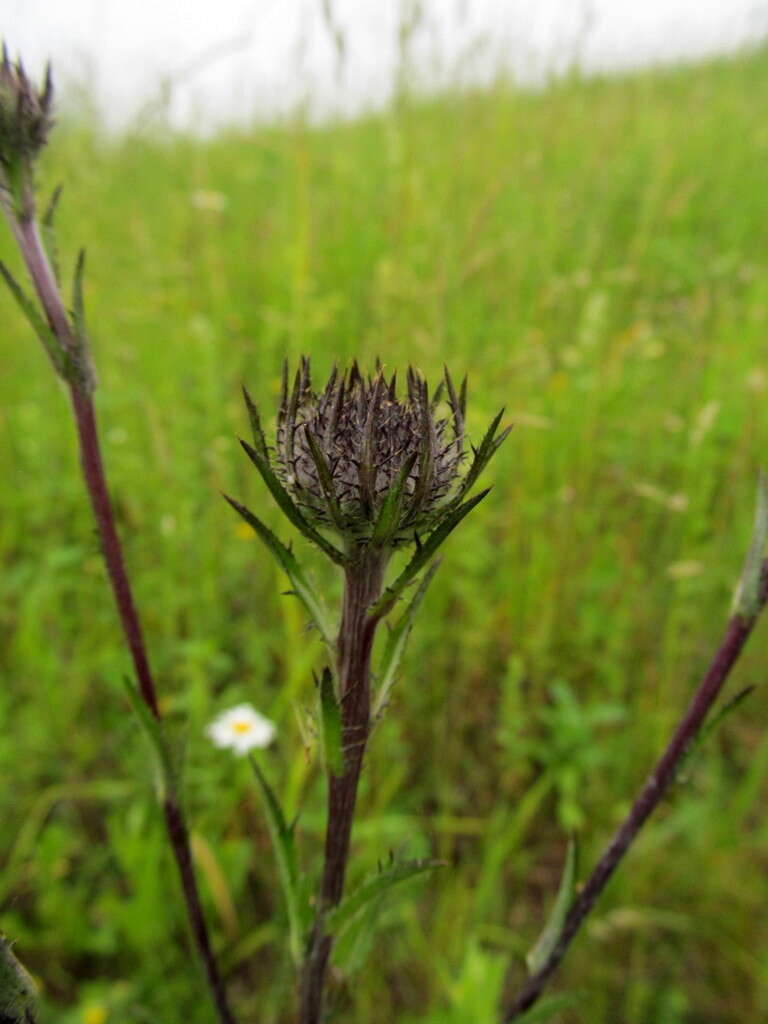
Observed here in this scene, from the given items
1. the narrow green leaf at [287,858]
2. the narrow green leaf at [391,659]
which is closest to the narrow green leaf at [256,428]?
the narrow green leaf at [391,659]

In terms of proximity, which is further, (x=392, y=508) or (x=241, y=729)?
(x=241, y=729)

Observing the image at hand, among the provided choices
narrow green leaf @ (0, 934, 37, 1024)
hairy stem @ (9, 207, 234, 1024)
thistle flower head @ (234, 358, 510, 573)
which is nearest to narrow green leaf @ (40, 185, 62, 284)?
hairy stem @ (9, 207, 234, 1024)

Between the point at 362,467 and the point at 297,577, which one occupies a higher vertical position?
the point at 362,467

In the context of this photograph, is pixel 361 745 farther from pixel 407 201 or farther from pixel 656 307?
pixel 656 307

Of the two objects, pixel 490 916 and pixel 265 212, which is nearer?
→ pixel 490 916

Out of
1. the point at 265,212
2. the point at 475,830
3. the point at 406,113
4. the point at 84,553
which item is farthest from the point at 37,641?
the point at 265,212

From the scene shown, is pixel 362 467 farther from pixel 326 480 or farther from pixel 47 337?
pixel 47 337

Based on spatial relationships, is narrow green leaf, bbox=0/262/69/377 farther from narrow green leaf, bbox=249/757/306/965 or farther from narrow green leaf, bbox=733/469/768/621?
narrow green leaf, bbox=733/469/768/621

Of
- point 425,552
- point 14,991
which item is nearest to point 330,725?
point 425,552
